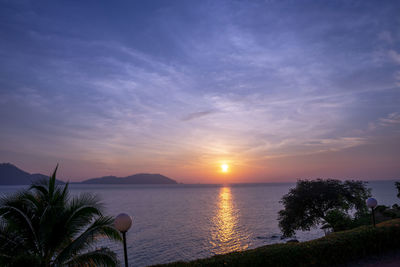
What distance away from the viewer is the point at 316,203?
25766 millimetres

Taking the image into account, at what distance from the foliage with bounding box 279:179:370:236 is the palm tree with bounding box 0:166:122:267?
2101 cm

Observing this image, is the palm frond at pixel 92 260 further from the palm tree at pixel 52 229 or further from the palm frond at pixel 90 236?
the palm frond at pixel 90 236

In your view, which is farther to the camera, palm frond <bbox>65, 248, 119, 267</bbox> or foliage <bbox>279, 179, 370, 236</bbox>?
foliage <bbox>279, 179, 370, 236</bbox>

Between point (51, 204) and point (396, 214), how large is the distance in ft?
84.6

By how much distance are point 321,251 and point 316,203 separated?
1705cm

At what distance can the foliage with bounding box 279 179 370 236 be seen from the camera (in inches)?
996

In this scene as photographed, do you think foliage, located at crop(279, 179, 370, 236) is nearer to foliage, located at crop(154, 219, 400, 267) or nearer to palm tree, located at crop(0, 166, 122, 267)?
foliage, located at crop(154, 219, 400, 267)

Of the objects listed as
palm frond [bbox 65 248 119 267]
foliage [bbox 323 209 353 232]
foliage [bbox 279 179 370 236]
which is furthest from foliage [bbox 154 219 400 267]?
foliage [bbox 279 179 370 236]

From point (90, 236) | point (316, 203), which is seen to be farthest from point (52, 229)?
point (316, 203)

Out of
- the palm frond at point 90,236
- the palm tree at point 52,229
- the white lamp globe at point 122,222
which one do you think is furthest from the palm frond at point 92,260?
the white lamp globe at point 122,222

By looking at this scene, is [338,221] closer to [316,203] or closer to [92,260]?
[316,203]

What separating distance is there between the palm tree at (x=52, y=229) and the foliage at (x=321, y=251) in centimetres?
272

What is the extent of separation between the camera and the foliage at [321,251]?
9148mm

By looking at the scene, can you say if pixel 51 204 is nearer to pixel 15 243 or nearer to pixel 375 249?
pixel 15 243
